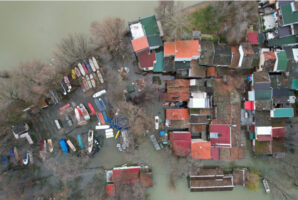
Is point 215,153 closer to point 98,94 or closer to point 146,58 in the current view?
point 146,58

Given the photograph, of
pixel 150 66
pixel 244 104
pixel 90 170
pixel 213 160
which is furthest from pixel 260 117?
pixel 90 170

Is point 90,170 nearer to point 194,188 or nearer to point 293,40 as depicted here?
point 194,188

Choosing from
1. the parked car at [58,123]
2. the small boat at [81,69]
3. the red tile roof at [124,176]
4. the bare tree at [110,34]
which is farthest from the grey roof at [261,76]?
the parked car at [58,123]

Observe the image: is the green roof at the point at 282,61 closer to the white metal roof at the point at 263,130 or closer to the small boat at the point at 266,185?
the white metal roof at the point at 263,130

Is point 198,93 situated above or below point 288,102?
above

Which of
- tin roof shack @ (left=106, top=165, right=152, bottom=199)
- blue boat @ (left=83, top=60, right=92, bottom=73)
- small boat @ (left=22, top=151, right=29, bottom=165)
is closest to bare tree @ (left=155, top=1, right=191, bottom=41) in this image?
blue boat @ (left=83, top=60, right=92, bottom=73)
